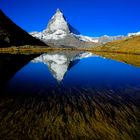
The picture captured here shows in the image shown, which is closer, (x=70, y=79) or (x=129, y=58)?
(x=70, y=79)

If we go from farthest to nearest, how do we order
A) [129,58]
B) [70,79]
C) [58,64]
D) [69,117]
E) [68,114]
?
1. [129,58]
2. [58,64]
3. [70,79]
4. [68,114]
5. [69,117]

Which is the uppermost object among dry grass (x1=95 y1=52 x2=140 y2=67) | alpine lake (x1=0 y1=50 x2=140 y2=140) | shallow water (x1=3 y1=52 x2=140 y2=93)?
alpine lake (x1=0 y1=50 x2=140 y2=140)

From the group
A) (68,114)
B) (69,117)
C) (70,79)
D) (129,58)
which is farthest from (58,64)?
(69,117)

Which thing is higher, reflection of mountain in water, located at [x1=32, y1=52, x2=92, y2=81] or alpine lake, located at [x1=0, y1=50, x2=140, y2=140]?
alpine lake, located at [x1=0, y1=50, x2=140, y2=140]

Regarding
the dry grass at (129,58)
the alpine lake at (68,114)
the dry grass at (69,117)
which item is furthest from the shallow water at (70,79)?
the dry grass at (129,58)

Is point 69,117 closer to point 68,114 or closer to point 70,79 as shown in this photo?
point 68,114

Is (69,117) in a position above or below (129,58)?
above

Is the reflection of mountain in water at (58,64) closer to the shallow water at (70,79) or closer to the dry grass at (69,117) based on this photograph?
the shallow water at (70,79)

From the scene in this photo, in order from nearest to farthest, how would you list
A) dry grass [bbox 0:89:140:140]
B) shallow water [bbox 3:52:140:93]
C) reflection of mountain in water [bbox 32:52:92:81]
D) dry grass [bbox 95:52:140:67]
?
dry grass [bbox 0:89:140:140]
shallow water [bbox 3:52:140:93]
reflection of mountain in water [bbox 32:52:92:81]
dry grass [bbox 95:52:140:67]

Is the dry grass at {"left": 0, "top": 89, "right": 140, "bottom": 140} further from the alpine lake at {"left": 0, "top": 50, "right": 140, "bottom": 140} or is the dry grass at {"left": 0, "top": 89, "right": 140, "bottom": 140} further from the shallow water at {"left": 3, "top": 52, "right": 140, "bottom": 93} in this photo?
the shallow water at {"left": 3, "top": 52, "right": 140, "bottom": 93}

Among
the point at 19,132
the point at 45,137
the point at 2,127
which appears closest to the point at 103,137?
the point at 45,137

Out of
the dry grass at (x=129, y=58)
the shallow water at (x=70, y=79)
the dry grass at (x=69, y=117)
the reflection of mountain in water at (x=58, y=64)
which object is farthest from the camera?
the dry grass at (x=129, y=58)

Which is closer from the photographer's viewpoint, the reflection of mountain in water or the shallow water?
the shallow water

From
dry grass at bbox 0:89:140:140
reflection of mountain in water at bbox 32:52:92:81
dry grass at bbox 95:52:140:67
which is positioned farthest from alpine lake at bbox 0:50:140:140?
dry grass at bbox 95:52:140:67
